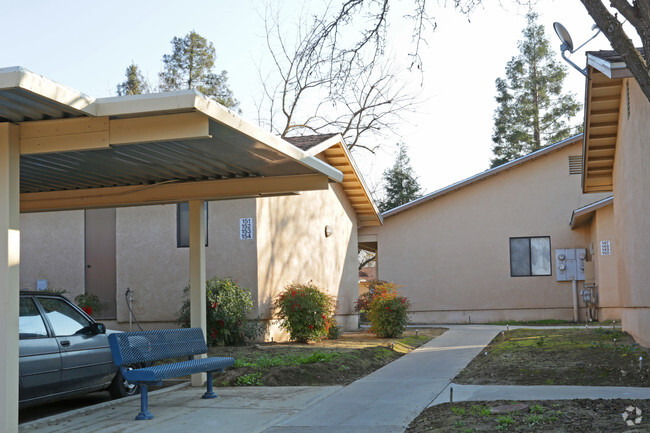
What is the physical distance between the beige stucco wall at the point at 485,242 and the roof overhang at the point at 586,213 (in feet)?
2.44

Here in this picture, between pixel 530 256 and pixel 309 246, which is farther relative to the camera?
pixel 530 256

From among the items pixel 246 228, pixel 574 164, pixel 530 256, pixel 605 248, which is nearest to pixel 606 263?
pixel 605 248

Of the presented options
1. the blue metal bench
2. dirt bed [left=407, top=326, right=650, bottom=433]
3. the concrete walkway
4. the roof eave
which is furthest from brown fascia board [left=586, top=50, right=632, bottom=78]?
the blue metal bench

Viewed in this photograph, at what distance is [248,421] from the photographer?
7750 millimetres

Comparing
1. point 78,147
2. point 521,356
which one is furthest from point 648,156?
point 78,147

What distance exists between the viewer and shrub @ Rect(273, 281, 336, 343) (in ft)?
50.4

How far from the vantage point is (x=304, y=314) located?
608 inches

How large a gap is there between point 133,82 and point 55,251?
25.2 meters

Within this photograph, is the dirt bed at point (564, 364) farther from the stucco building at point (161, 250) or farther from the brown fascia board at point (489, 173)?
the brown fascia board at point (489, 173)

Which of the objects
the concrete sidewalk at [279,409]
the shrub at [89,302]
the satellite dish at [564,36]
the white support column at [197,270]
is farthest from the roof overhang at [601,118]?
the shrub at [89,302]

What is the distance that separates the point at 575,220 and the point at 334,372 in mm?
13738

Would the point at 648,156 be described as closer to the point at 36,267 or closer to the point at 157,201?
the point at 157,201

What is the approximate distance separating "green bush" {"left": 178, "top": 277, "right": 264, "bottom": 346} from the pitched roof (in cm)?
338

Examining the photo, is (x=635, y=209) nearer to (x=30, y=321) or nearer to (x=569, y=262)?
(x=30, y=321)
